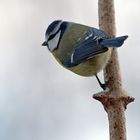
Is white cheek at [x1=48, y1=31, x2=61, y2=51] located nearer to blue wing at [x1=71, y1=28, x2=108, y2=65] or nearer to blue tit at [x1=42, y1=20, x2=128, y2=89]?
blue tit at [x1=42, y1=20, x2=128, y2=89]

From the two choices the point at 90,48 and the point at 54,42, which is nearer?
the point at 90,48

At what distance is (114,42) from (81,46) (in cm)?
9

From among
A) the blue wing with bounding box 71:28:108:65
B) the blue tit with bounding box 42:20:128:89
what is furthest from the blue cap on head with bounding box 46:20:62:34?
the blue wing with bounding box 71:28:108:65

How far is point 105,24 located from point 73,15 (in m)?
0.74

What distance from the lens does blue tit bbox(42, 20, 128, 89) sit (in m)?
1.08

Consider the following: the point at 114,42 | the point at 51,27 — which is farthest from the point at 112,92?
the point at 51,27

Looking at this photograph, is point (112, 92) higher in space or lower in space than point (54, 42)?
lower

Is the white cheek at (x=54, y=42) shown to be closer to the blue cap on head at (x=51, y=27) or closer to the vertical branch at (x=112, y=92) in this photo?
the blue cap on head at (x=51, y=27)

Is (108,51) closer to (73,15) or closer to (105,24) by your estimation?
(105,24)

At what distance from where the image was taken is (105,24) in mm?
1104

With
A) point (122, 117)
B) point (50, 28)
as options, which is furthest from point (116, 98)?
point (50, 28)

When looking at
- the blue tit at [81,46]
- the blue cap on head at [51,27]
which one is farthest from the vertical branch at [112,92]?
the blue cap on head at [51,27]

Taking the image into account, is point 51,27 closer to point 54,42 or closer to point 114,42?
point 54,42

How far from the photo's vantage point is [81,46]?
112cm
